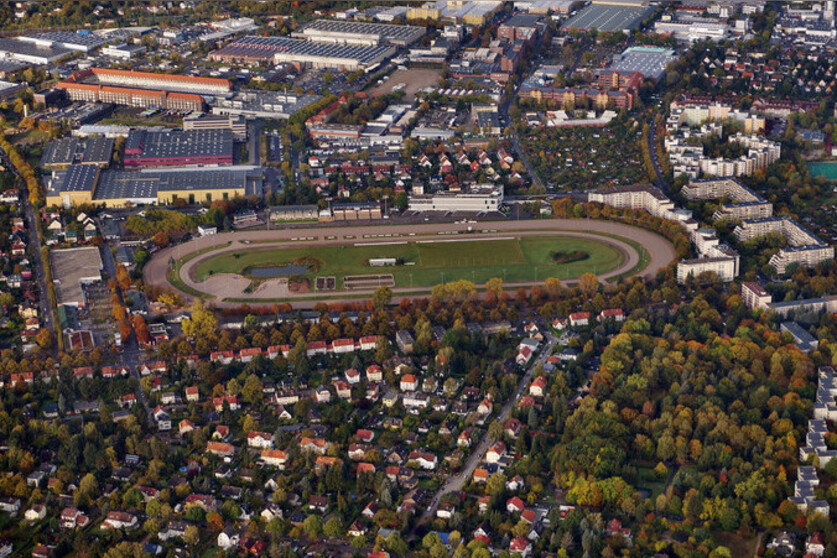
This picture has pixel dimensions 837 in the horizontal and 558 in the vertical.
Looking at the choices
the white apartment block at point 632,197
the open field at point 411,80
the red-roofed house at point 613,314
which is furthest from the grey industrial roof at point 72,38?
the red-roofed house at point 613,314

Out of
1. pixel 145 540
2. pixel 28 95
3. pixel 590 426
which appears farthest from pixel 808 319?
pixel 28 95

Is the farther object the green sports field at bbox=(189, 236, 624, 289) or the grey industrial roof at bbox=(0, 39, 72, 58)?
the grey industrial roof at bbox=(0, 39, 72, 58)

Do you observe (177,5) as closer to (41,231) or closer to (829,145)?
(41,231)

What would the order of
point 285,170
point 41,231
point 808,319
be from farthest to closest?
point 285,170
point 41,231
point 808,319

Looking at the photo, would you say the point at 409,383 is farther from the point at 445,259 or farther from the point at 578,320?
the point at 445,259

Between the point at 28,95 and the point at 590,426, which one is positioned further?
the point at 28,95

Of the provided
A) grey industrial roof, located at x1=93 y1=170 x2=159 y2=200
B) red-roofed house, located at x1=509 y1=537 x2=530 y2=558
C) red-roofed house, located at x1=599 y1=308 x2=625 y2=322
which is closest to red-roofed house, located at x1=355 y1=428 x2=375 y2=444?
red-roofed house, located at x1=509 y1=537 x2=530 y2=558

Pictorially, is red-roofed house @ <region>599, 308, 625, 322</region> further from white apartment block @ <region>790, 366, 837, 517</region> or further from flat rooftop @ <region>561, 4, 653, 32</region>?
flat rooftop @ <region>561, 4, 653, 32</region>

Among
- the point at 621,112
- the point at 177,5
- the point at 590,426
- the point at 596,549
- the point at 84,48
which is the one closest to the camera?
the point at 596,549
